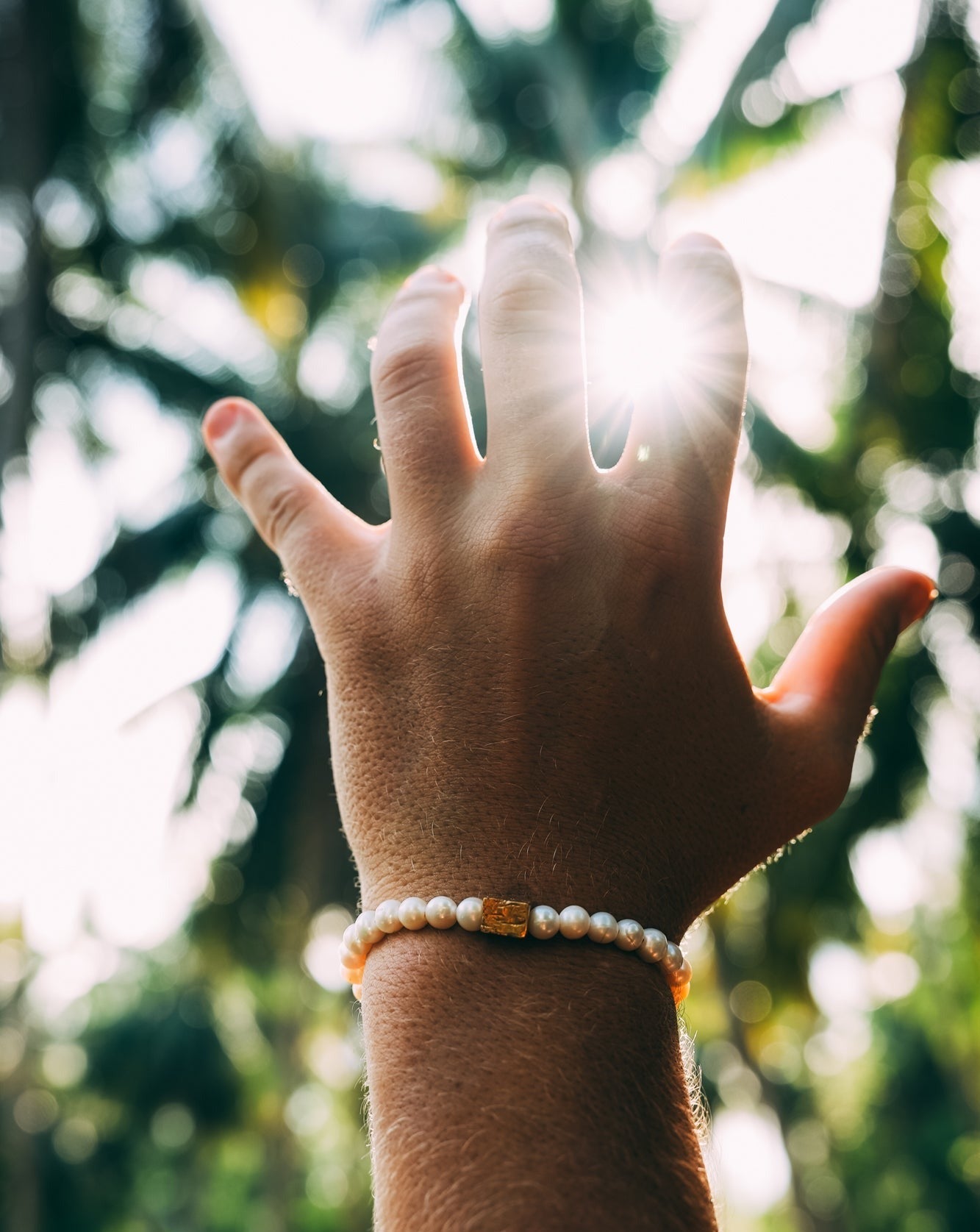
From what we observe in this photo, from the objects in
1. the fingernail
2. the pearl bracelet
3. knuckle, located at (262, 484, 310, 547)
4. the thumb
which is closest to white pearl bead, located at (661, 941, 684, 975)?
the pearl bracelet

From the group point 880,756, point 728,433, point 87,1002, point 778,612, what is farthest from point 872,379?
point 87,1002

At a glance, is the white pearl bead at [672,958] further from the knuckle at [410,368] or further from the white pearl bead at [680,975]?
the knuckle at [410,368]

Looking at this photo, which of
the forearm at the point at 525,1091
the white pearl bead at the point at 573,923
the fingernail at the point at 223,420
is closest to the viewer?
the forearm at the point at 525,1091

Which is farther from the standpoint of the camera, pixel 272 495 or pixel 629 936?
pixel 272 495

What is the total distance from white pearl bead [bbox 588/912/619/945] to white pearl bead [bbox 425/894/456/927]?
12 centimetres

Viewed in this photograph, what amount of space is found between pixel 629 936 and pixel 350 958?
1.00 feet

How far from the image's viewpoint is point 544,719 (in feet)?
3.29

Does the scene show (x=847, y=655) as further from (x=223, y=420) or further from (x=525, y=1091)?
(x=223, y=420)

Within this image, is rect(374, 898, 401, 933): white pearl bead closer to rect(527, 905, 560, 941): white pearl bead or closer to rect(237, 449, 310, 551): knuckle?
rect(527, 905, 560, 941): white pearl bead

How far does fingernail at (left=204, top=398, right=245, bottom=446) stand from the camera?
1.29 meters

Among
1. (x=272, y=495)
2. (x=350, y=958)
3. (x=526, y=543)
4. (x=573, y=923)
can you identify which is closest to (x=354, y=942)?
(x=350, y=958)

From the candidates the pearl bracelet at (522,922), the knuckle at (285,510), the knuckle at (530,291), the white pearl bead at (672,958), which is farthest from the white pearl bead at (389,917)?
the knuckle at (530,291)

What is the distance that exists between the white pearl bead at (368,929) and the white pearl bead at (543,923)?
0.16 metres

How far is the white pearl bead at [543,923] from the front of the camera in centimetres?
90
